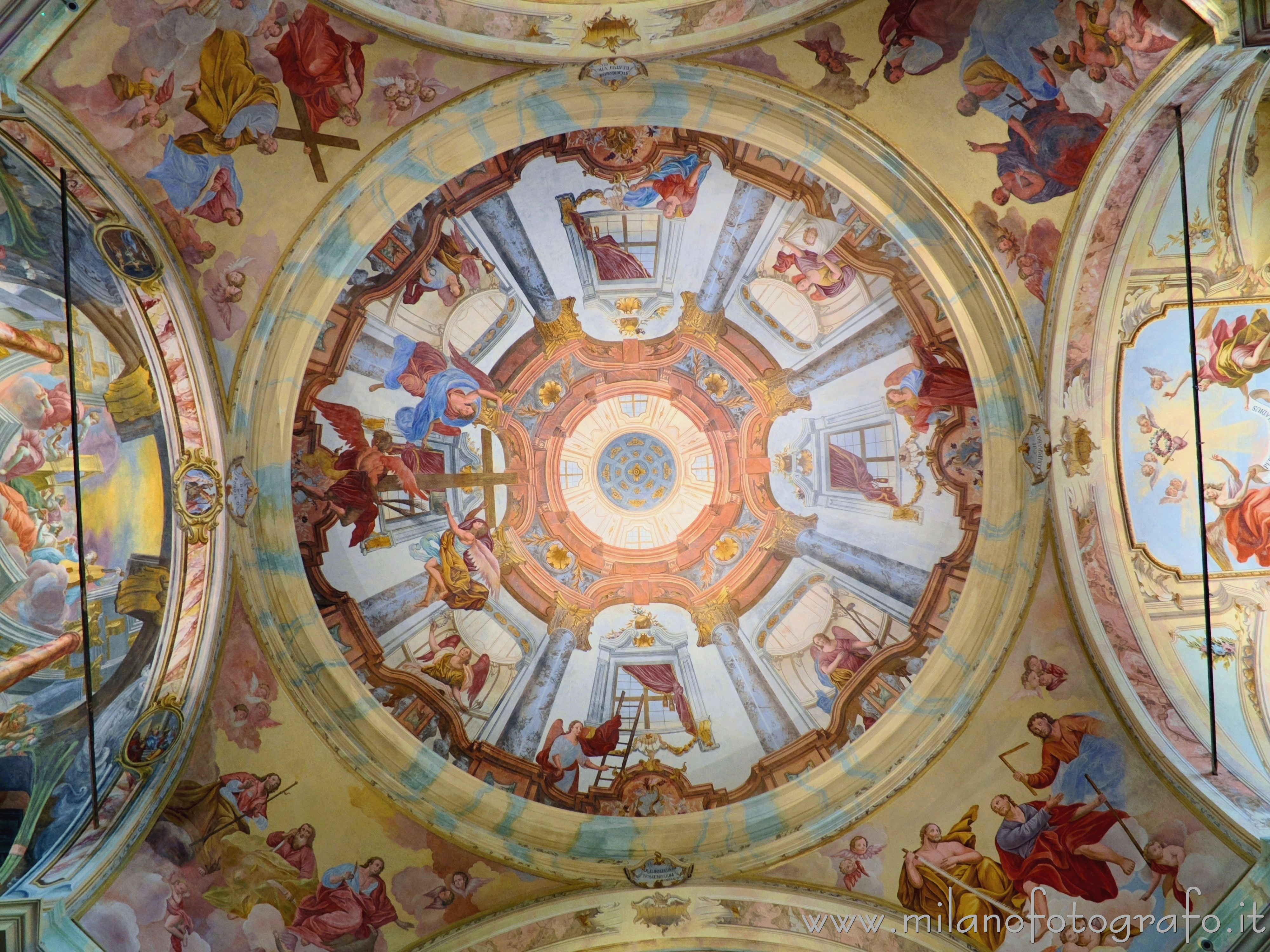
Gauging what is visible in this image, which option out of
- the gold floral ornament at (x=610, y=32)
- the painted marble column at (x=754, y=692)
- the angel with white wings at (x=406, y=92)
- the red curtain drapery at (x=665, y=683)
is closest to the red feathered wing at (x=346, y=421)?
the angel with white wings at (x=406, y=92)

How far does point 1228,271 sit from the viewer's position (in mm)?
10727

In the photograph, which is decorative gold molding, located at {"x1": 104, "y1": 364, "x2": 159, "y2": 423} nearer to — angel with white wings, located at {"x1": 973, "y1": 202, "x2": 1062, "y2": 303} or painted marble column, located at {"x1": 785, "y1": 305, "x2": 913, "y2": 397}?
painted marble column, located at {"x1": 785, "y1": 305, "x2": 913, "y2": 397}

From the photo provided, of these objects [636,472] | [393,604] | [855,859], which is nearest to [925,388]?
[636,472]

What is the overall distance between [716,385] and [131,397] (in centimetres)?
828

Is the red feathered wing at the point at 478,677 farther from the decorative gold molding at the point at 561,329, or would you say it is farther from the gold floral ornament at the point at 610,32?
the gold floral ornament at the point at 610,32

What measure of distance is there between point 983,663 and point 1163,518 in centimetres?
283

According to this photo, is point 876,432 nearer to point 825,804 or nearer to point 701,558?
point 701,558

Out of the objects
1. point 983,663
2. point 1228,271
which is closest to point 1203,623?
point 983,663

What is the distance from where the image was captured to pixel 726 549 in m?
14.9

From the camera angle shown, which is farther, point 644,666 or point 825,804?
point 644,666

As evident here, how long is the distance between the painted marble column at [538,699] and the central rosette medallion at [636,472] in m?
2.60

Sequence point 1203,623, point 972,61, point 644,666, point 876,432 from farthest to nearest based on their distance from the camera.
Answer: point 644,666 → point 876,432 → point 1203,623 → point 972,61

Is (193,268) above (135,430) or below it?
above

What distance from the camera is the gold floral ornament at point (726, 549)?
1487cm
